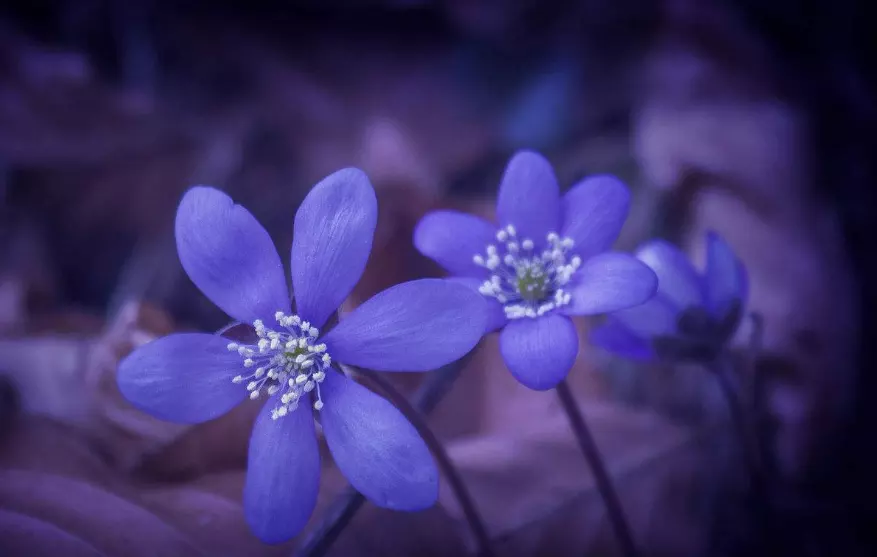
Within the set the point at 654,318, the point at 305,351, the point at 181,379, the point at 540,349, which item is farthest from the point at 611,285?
the point at 181,379

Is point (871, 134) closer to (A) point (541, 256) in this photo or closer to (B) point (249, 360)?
(A) point (541, 256)

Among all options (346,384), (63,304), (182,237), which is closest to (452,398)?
Result: (346,384)

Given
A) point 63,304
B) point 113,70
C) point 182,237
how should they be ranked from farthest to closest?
point 113,70, point 63,304, point 182,237

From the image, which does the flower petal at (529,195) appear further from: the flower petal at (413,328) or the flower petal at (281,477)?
the flower petal at (281,477)

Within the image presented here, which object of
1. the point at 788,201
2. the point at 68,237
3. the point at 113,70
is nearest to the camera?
the point at 788,201

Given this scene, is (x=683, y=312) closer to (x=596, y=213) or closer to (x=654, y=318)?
(x=654, y=318)

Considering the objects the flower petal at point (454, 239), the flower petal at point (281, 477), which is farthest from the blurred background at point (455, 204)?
the flower petal at point (454, 239)
